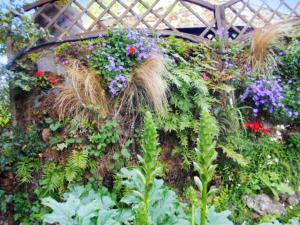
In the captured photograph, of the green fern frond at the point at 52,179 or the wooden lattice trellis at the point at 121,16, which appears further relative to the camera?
the wooden lattice trellis at the point at 121,16

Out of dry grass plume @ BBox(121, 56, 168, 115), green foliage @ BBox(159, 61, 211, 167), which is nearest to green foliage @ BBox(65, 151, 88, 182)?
dry grass plume @ BBox(121, 56, 168, 115)

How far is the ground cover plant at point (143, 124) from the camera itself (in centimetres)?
264

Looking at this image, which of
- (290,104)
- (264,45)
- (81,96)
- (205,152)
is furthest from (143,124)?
(205,152)

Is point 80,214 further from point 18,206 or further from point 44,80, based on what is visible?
point 44,80

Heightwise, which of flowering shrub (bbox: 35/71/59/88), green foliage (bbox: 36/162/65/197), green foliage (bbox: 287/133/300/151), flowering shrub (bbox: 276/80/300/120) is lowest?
green foliage (bbox: 36/162/65/197)

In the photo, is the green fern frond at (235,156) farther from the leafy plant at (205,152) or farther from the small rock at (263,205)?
the leafy plant at (205,152)

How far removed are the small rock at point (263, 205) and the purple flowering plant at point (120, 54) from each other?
5.75 feet

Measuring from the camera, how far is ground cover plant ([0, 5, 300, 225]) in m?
2.64

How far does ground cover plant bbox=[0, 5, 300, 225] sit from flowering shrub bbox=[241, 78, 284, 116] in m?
0.01

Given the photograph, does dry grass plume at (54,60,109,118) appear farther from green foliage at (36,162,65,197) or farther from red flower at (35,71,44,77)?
green foliage at (36,162,65,197)

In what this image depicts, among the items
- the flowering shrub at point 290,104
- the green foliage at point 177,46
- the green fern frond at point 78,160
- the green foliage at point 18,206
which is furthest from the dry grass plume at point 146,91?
the flowering shrub at point 290,104

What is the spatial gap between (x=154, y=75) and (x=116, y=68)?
1.28ft

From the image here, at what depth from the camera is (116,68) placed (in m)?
2.88

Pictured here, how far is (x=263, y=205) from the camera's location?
9.64ft
